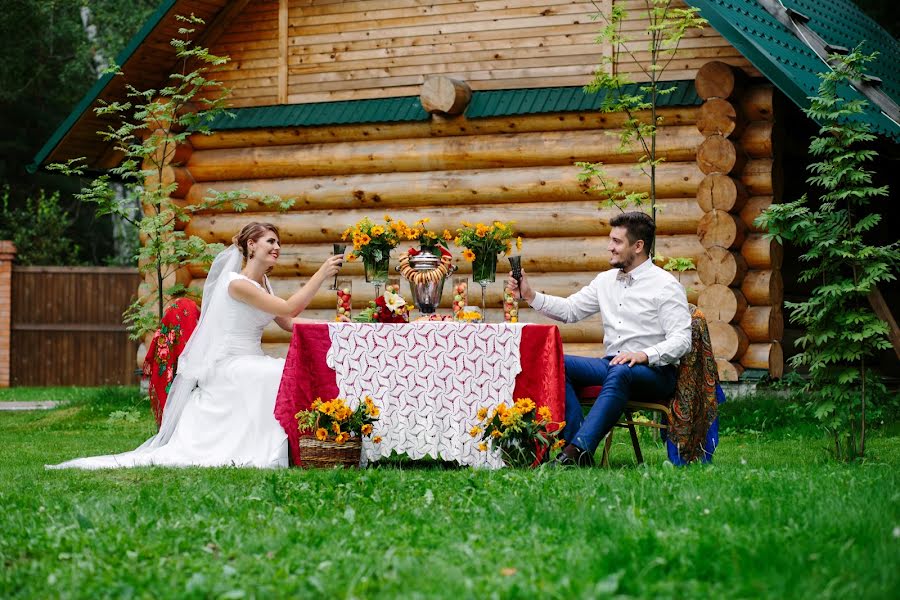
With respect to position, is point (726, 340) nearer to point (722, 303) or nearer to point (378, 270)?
point (722, 303)

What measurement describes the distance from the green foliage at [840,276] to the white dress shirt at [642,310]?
0.75 m

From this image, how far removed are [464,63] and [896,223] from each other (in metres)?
6.55

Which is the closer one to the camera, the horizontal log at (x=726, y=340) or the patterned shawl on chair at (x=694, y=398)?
the patterned shawl on chair at (x=694, y=398)

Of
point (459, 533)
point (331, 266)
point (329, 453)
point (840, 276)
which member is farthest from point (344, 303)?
point (840, 276)

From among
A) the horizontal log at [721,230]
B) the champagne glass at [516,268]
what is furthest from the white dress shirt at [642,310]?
the horizontal log at [721,230]

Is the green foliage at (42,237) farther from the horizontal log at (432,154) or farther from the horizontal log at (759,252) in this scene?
the horizontal log at (759,252)

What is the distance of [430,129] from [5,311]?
33.3 feet

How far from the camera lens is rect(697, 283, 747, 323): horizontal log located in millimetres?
10109

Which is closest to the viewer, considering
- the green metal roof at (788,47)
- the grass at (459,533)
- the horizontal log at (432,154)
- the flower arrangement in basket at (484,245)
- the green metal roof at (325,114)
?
the grass at (459,533)

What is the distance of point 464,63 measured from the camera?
11.6m

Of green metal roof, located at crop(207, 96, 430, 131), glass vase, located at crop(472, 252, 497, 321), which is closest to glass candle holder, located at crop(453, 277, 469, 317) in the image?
glass vase, located at crop(472, 252, 497, 321)

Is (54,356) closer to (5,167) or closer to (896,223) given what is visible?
(5,167)

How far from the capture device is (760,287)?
33.9 feet

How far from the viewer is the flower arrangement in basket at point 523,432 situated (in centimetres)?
640
